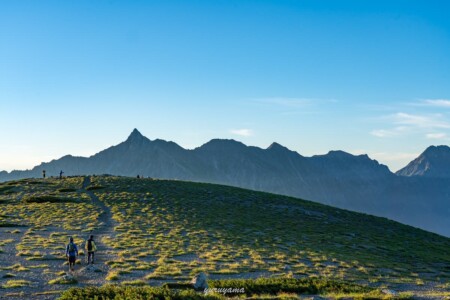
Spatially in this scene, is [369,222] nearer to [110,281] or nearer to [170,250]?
[170,250]

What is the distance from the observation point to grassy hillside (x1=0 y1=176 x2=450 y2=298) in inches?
1347

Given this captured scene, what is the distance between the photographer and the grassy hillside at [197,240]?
112 ft

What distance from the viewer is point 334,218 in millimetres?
82625

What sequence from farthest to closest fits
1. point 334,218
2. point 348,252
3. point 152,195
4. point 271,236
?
point 152,195 → point 334,218 → point 271,236 → point 348,252

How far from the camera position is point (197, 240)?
167ft

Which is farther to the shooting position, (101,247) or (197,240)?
(197,240)

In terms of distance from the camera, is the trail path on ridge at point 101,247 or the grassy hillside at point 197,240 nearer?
the trail path on ridge at point 101,247

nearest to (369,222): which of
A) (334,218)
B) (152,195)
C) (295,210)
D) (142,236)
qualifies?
(334,218)

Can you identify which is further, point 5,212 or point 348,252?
point 5,212

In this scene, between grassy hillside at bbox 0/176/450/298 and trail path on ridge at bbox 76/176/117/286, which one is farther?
grassy hillside at bbox 0/176/450/298

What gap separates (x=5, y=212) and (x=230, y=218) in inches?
1456

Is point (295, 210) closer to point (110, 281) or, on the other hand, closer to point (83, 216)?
point (83, 216)

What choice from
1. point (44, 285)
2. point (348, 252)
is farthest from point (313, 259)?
point (44, 285)

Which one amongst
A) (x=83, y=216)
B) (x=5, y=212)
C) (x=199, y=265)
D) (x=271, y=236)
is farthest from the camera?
(x=5, y=212)
